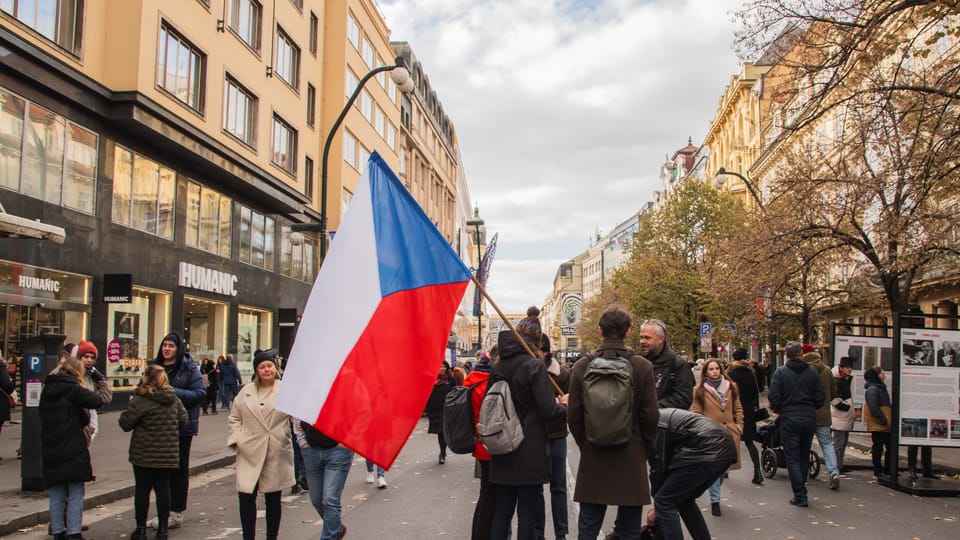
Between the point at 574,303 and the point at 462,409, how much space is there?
7309 cm

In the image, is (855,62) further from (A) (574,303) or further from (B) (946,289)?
(A) (574,303)

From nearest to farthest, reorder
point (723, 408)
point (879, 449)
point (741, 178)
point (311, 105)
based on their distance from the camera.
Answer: point (723, 408)
point (879, 449)
point (741, 178)
point (311, 105)

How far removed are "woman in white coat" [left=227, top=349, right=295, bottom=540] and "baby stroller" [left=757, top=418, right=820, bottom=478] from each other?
315 inches

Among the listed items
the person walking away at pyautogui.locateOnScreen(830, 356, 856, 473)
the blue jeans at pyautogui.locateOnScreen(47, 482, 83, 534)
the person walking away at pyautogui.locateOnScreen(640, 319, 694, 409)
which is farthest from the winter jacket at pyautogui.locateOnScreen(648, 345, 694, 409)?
the person walking away at pyautogui.locateOnScreen(830, 356, 856, 473)

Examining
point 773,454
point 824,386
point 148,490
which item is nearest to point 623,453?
point 148,490

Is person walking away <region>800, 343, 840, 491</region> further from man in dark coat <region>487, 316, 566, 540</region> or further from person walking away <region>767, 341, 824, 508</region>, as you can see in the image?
man in dark coat <region>487, 316, 566, 540</region>

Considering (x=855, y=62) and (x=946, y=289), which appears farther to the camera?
(x=946, y=289)

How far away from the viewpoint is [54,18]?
19484mm

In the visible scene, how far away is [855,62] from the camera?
471 inches

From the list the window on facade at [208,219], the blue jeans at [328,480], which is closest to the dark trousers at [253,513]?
the blue jeans at [328,480]

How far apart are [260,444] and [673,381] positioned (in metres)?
3.44

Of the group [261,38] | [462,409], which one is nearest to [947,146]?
[462,409]

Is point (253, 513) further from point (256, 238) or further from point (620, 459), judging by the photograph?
point (256, 238)

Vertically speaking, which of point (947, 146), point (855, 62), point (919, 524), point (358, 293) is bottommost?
point (919, 524)
